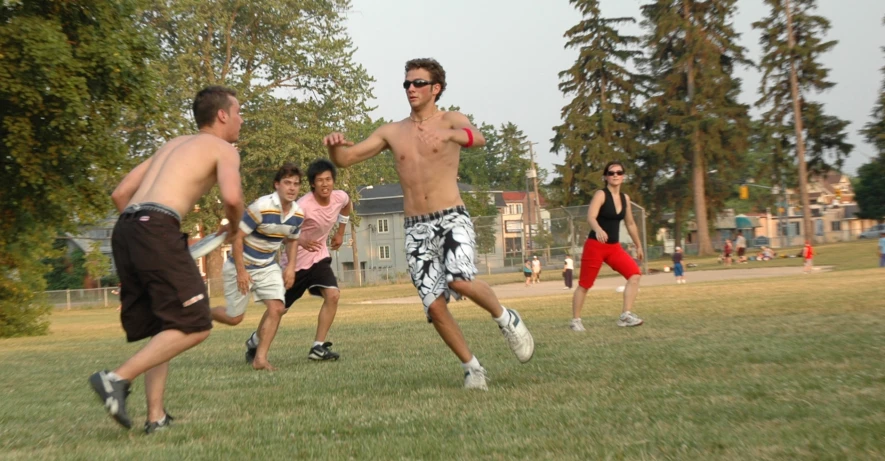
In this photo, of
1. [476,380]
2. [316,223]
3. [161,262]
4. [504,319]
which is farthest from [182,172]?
[316,223]

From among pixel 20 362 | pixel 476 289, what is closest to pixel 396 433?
pixel 476 289

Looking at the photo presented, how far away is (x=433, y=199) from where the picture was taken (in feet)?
20.9

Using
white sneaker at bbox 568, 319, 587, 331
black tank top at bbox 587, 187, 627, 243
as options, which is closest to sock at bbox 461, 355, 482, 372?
white sneaker at bbox 568, 319, 587, 331

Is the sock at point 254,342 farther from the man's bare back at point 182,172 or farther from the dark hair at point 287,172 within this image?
the man's bare back at point 182,172

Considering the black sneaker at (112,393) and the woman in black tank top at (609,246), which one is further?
the woman in black tank top at (609,246)

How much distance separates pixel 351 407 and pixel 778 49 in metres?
53.3

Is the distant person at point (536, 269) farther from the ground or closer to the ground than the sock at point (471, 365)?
farther from the ground

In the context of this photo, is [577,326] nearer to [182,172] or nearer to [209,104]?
[209,104]

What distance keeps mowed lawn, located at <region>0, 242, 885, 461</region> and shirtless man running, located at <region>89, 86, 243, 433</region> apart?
13.1 inches

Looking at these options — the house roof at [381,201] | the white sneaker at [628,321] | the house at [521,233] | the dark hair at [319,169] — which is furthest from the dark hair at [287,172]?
the house roof at [381,201]

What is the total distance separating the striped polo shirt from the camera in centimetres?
845

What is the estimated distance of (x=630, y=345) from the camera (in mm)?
8680

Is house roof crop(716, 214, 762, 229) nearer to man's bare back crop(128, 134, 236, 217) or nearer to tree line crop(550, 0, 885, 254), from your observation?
tree line crop(550, 0, 885, 254)

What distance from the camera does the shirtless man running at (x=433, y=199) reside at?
6.31 meters
